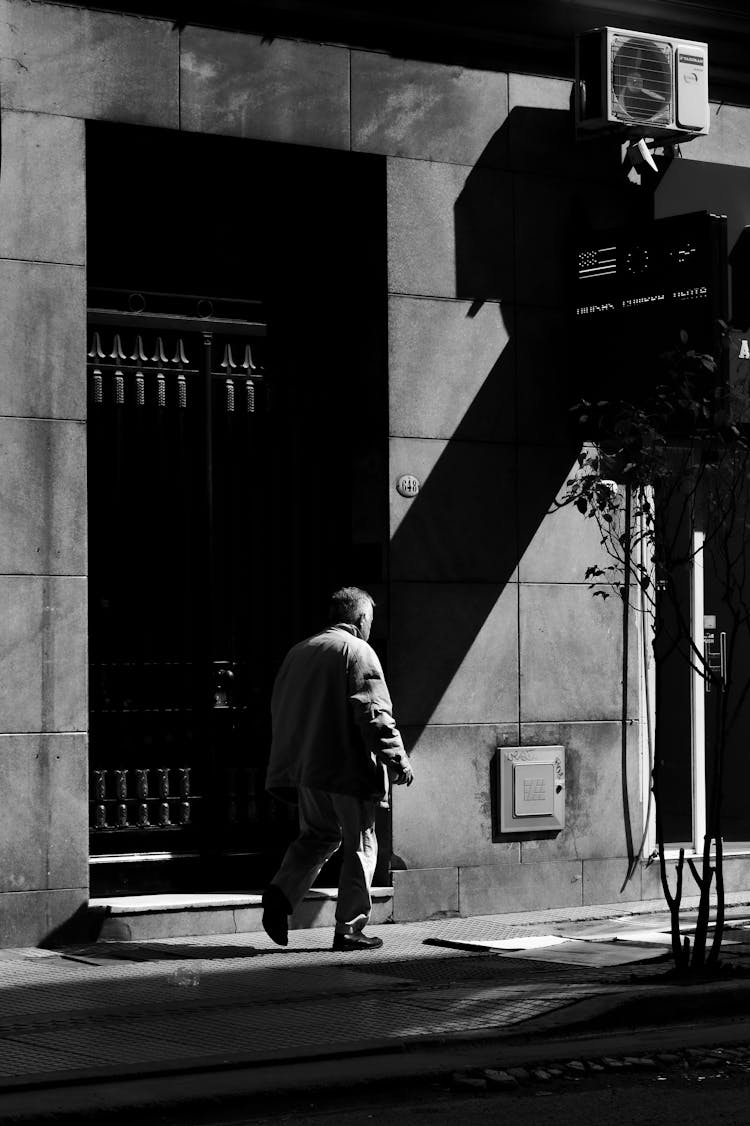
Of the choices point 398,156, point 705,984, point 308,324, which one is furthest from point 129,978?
point 398,156

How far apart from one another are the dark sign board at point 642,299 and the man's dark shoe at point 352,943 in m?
3.74

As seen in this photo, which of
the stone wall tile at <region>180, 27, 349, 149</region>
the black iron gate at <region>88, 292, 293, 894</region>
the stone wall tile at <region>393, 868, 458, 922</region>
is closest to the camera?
the stone wall tile at <region>180, 27, 349, 149</region>

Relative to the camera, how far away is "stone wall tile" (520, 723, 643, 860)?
11.7m

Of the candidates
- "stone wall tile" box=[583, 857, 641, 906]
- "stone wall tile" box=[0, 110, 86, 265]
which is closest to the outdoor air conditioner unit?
"stone wall tile" box=[0, 110, 86, 265]

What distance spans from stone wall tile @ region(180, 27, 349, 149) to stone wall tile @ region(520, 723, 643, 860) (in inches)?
155

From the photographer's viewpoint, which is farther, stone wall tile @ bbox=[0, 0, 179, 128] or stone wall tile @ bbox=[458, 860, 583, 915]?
stone wall tile @ bbox=[458, 860, 583, 915]

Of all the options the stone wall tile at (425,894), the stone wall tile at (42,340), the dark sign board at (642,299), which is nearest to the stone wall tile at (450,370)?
the dark sign board at (642,299)

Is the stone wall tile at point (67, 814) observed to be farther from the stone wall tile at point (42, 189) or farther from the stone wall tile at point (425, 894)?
the stone wall tile at point (42, 189)

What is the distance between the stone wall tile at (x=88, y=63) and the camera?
33.7ft

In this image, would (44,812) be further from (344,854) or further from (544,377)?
(544,377)

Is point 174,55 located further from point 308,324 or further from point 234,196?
point 308,324

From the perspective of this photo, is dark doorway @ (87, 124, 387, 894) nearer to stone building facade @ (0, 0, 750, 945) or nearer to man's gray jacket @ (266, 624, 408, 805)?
stone building facade @ (0, 0, 750, 945)

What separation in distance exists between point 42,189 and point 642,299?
3.65 metres

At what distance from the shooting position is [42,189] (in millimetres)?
10305
